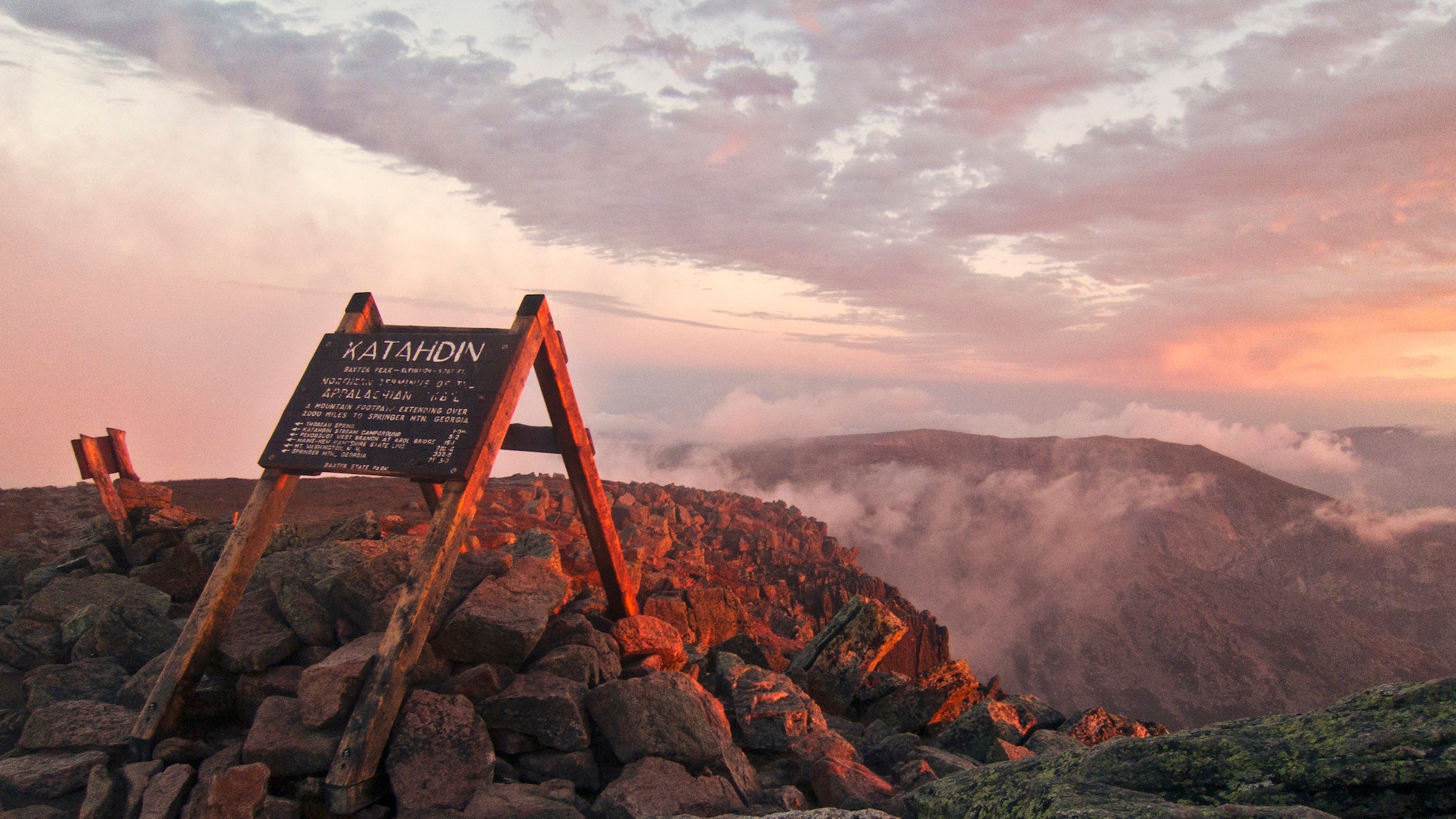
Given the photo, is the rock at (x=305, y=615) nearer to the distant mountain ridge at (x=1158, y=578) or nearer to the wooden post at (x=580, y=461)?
the wooden post at (x=580, y=461)

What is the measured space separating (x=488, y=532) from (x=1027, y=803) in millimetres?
9476

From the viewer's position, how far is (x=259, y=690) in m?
6.08

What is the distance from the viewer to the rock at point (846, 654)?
9.21 meters

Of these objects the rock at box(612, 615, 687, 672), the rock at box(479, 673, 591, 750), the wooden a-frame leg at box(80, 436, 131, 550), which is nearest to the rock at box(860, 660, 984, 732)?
the rock at box(612, 615, 687, 672)

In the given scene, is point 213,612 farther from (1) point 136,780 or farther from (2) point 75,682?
(2) point 75,682

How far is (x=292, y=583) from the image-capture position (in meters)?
6.93

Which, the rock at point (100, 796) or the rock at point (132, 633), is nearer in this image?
the rock at point (100, 796)

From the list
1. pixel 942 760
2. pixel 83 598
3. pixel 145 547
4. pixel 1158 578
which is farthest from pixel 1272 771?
pixel 1158 578

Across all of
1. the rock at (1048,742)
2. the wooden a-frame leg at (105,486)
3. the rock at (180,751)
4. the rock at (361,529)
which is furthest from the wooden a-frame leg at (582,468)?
the wooden a-frame leg at (105,486)

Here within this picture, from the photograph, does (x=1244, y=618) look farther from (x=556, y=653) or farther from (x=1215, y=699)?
(x=556, y=653)

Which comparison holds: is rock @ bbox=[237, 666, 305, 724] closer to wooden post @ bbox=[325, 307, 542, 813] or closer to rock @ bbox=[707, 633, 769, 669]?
wooden post @ bbox=[325, 307, 542, 813]

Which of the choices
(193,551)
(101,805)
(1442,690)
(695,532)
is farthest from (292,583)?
(695,532)

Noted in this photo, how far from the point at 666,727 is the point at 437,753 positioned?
1.66 metres

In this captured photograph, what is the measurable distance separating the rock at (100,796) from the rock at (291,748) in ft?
2.74
